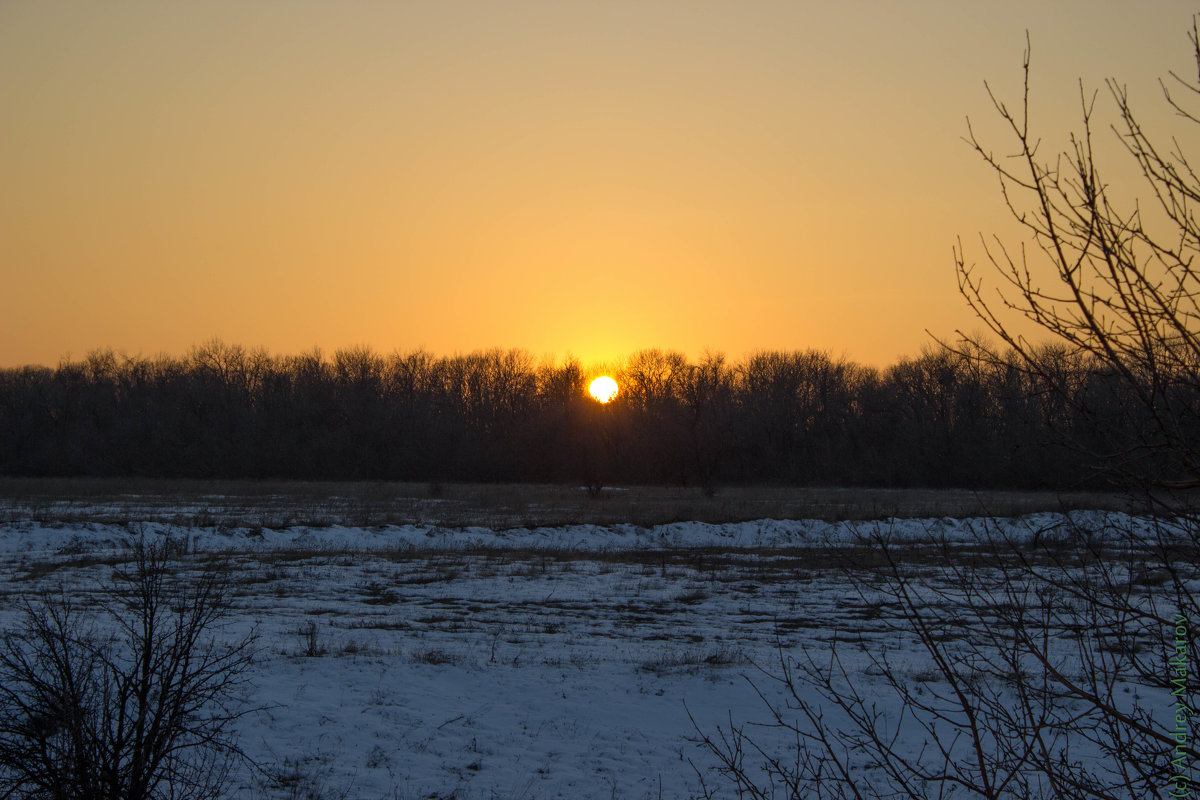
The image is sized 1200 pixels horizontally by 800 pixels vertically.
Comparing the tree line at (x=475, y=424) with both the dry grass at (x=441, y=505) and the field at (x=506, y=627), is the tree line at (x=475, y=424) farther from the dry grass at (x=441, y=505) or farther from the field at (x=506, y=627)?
the field at (x=506, y=627)

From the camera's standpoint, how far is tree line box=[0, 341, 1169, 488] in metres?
60.0

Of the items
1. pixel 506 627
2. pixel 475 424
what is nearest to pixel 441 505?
pixel 506 627

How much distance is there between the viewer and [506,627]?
1275cm

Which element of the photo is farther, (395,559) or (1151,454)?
(395,559)

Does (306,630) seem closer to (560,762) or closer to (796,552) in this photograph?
(560,762)

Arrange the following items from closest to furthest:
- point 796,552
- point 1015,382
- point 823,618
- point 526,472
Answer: point 1015,382
point 823,618
point 796,552
point 526,472

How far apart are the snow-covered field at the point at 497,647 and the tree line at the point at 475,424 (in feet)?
89.1

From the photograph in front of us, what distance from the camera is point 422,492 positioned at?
46250 mm

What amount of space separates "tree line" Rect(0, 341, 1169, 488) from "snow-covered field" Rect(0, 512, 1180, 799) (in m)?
27.1

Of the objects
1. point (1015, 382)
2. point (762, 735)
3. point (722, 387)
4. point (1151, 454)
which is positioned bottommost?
point (762, 735)

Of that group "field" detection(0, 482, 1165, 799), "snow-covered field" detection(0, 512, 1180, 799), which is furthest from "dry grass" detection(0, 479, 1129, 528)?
"snow-covered field" detection(0, 512, 1180, 799)

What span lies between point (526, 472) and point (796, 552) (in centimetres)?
4439

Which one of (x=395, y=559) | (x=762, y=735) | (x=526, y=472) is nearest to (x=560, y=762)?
(x=762, y=735)

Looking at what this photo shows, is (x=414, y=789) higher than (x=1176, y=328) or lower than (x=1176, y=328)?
lower
